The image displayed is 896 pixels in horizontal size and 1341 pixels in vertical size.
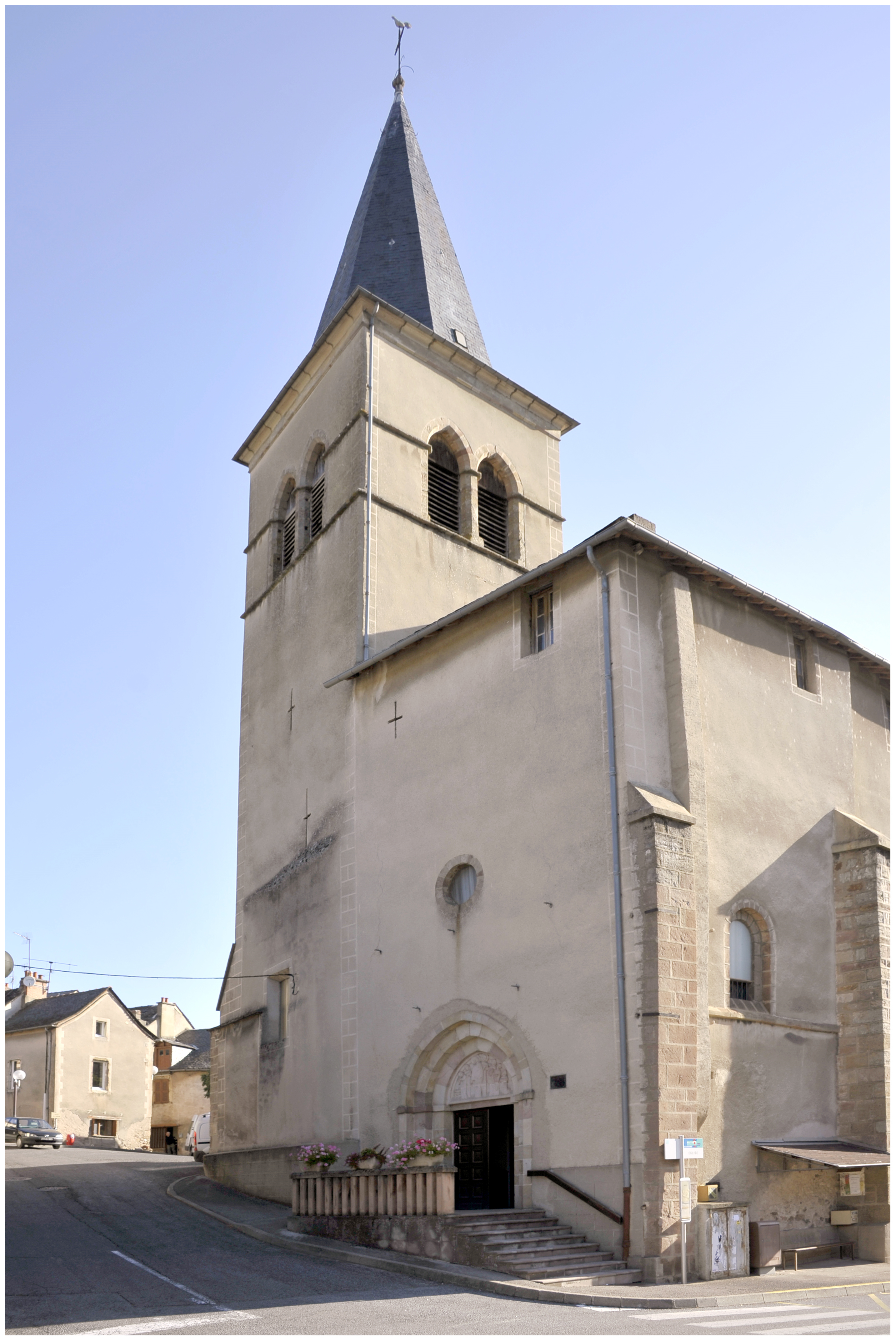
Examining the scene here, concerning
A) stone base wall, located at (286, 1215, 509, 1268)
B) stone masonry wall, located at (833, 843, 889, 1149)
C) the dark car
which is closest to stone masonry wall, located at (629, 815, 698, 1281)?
stone base wall, located at (286, 1215, 509, 1268)

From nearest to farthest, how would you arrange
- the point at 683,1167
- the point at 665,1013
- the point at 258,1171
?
the point at 683,1167, the point at 665,1013, the point at 258,1171

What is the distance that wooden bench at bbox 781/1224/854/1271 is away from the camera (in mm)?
15188

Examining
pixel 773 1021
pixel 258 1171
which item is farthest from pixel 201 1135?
pixel 773 1021

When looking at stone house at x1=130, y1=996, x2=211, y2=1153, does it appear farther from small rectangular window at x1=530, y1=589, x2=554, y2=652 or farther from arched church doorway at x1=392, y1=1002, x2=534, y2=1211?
small rectangular window at x1=530, y1=589, x2=554, y2=652

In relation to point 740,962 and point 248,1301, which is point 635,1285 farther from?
point 740,962

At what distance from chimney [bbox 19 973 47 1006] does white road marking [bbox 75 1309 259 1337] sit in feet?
138

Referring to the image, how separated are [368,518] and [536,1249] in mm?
13339

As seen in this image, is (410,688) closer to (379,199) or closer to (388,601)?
(388,601)

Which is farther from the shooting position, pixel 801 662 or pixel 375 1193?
pixel 801 662

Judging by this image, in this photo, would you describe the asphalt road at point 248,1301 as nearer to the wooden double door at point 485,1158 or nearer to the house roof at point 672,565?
the wooden double door at point 485,1158

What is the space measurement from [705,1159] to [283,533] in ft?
55.0

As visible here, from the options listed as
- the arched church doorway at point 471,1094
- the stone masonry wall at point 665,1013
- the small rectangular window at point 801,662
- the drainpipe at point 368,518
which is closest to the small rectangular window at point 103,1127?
the drainpipe at point 368,518

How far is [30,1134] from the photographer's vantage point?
108ft

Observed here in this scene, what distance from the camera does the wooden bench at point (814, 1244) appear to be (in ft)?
49.8
